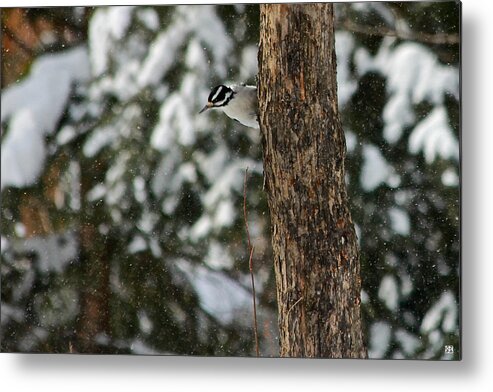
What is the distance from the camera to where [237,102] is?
8.08ft

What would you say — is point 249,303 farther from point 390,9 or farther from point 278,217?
point 390,9

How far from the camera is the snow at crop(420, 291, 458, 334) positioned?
2.41 meters

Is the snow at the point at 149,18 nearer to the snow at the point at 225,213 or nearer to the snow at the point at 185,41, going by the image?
the snow at the point at 185,41

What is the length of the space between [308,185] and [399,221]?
0.86ft

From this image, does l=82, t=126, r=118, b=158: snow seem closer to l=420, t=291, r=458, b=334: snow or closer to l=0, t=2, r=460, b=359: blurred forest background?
l=0, t=2, r=460, b=359: blurred forest background

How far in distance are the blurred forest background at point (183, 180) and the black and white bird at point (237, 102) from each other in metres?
0.02

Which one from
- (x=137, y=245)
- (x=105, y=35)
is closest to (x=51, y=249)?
(x=137, y=245)

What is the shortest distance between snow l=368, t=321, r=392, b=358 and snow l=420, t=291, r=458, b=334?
0.40 ft

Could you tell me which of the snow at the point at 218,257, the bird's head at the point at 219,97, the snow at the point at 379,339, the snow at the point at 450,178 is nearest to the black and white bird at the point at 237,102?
the bird's head at the point at 219,97

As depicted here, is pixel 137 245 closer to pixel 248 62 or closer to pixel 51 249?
pixel 51 249

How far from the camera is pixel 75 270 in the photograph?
2572 mm

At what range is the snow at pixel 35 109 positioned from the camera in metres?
2.56

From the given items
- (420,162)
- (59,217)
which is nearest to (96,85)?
(59,217)

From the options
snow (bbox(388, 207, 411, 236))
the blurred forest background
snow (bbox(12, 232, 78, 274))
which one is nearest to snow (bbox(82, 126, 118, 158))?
the blurred forest background
